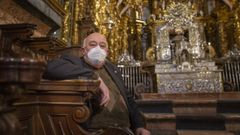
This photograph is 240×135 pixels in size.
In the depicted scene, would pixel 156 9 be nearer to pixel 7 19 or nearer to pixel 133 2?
pixel 133 2

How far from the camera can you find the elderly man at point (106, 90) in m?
1.42

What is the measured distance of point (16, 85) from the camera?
67cm

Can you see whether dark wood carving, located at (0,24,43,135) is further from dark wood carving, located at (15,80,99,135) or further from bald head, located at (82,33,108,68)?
bald head, located at (82,33,108,68)

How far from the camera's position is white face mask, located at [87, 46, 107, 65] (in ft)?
5.53

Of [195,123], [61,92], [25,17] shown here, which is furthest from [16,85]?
[195,123]

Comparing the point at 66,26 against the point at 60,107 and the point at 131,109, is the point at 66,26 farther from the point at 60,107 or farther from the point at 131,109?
the point at 60,107

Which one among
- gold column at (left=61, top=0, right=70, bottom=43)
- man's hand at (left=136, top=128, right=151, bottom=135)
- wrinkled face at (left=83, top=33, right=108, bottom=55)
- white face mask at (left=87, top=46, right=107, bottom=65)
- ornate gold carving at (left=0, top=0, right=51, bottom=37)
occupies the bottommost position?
man's hand at (left=136, top=128, right=151, bottom=135)

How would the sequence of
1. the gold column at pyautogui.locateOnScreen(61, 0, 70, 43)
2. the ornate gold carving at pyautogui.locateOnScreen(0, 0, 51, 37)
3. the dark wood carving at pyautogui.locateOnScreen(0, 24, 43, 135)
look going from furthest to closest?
the gold column at pyautogui.locateOnScreen(61, 0, 70, 43) → the ornate gold carving at pyautogui.locateOnScreen(0, 0, 51, 37) → the dark wood carving at pyautogui.locateOnScreen(0, 24, 43, 135)

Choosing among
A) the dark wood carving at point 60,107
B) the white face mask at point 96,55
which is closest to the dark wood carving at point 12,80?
the dark wood carving at point 60,107

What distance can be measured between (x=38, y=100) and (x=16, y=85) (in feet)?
1.92

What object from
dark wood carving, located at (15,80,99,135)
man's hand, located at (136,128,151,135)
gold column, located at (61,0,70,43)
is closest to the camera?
dark wood carving, located at (15,80,99,135)

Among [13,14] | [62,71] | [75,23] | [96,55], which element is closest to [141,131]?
[96,55]

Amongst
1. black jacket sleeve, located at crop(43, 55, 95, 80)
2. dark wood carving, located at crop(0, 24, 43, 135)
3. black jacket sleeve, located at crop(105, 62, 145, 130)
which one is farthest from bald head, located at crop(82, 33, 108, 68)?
dark wood carving, located at crop(0, 24, 43, 135)

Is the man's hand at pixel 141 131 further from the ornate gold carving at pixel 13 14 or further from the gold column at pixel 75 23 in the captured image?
the gold column at pixel 75 23
